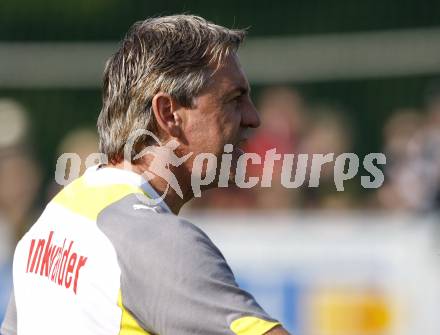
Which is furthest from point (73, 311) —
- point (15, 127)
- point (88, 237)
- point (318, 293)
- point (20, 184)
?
point (15, 127)

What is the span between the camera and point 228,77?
3.30m

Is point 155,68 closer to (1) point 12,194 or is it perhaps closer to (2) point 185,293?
(2) point 185,293

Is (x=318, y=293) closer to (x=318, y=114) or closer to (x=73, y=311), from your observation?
(x=318, y=114)

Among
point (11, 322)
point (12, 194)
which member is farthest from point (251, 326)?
Result: point (12, 194)

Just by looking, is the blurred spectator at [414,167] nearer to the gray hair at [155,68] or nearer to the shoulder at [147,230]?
the gray hair at [155,68]

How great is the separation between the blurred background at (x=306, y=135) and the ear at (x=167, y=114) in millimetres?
1568

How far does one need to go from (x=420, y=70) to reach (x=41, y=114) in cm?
474


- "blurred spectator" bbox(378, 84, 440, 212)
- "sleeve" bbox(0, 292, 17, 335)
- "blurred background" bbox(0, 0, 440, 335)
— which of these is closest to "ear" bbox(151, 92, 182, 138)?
"sleeve" bbox(0, 292, 17, 335)

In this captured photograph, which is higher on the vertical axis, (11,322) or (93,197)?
(93,197)

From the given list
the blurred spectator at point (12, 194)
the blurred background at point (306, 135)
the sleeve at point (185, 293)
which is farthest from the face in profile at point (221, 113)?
the blurred spectator at point (12, 194)

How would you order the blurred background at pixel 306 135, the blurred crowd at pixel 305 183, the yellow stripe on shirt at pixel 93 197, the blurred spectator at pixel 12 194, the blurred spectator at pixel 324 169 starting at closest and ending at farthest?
the yellow stripe on shirt at pixel 93 197
the blurred background at pixel 306 135
the blurred spectator at pixel 12 194
the blurred crowd at pixel 305 183
the blurred spectator at pixel 324 169

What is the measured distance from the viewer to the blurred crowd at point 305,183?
9.41 metres

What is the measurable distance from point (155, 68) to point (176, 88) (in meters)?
0.09

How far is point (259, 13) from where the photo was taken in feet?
46.6
